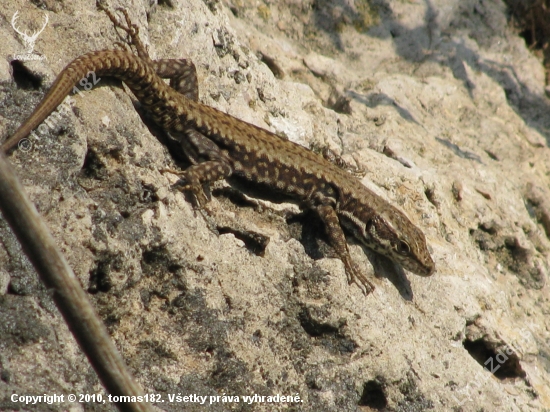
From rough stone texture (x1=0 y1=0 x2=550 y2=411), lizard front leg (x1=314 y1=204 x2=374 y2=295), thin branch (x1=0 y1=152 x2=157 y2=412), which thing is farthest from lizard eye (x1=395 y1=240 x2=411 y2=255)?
thin branch (x1=0 y1=152 x2=157 y2=412)

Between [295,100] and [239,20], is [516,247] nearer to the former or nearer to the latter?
[295,100]

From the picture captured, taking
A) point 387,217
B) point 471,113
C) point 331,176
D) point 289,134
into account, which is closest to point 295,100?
point 289,134

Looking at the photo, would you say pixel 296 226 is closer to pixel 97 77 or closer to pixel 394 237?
pixel 394 237

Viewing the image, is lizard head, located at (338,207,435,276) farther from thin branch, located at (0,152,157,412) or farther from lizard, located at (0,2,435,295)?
thin branch, located at (0,152,157,412)

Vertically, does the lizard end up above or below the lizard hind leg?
below

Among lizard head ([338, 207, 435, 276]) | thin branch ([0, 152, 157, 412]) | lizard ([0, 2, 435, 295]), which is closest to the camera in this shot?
thin branch ([0, 152, 157, 412])

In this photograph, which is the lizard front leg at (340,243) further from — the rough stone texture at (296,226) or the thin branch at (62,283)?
the thin branch at (62,283)

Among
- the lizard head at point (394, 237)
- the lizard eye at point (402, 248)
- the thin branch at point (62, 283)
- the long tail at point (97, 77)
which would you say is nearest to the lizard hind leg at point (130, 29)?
the long tail at point (97, 77)

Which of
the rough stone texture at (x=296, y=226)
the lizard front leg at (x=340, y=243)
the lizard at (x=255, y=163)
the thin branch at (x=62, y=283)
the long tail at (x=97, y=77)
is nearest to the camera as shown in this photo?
the thin branch at (x=62, y=283)

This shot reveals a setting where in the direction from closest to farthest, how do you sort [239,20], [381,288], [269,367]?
[269,367], [381,288], [239,20]
